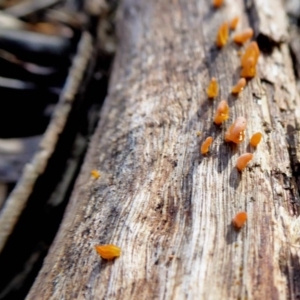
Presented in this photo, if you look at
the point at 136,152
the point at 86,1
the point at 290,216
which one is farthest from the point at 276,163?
the point at 86,1

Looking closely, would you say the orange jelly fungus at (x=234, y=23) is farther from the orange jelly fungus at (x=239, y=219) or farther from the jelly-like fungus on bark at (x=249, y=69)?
the orange jelly fungus at (x=239, y=219)

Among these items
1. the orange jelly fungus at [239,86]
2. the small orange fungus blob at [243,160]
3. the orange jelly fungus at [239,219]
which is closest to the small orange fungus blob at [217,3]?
the orange jelly fungus at [239,86]

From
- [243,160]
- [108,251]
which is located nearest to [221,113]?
[243,160]

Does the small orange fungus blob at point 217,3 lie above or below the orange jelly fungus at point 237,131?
above

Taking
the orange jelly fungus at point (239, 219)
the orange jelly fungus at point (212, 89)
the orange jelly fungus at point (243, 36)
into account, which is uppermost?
the orange jelly fungus at point (243, 36)

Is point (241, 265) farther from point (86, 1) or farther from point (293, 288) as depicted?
point (86, 1)

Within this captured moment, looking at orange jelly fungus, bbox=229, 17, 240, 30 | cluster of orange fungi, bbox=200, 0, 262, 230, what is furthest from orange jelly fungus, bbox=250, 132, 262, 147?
orange jelly fungus, bbox=229, 17, 240, 30

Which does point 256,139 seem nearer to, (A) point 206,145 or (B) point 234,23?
(A) point 206,145
